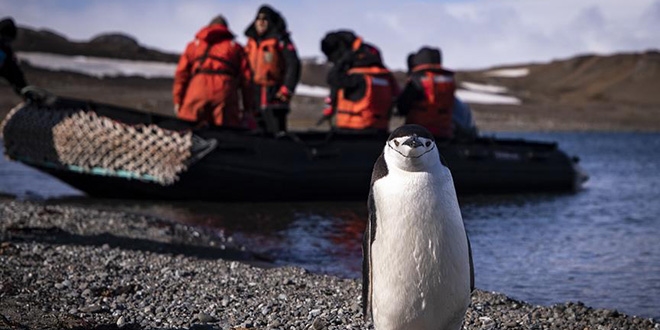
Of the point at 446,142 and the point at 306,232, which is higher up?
the point at 446,142

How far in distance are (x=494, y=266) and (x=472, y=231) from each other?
1711 millimetres

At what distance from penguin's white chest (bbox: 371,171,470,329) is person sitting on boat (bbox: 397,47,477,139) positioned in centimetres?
705

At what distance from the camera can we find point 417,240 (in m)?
3.73

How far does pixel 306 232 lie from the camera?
28.1 ft

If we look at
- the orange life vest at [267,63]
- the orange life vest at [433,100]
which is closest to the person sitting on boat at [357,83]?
the orange life vest at [433,100]

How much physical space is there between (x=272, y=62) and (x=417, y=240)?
22.0 feet

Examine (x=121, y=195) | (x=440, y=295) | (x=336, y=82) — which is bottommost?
(x=121, y=195)

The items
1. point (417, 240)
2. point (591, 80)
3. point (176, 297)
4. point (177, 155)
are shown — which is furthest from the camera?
point (591, 80)

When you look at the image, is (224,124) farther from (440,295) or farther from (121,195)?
(440,295)

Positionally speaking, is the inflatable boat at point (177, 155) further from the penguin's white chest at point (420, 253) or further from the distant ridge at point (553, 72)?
the distant ridge at point (553, 72)

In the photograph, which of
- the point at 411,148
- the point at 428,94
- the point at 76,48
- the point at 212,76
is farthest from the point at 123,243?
the point at 76,48

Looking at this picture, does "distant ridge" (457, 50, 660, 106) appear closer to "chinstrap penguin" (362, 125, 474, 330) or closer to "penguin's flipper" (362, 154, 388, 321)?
"penguin's flipper" (362, 154, 388, 321)

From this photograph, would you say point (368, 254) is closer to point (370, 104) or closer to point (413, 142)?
point (413, 142)

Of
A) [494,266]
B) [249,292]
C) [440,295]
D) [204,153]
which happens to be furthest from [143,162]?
[440,295]
